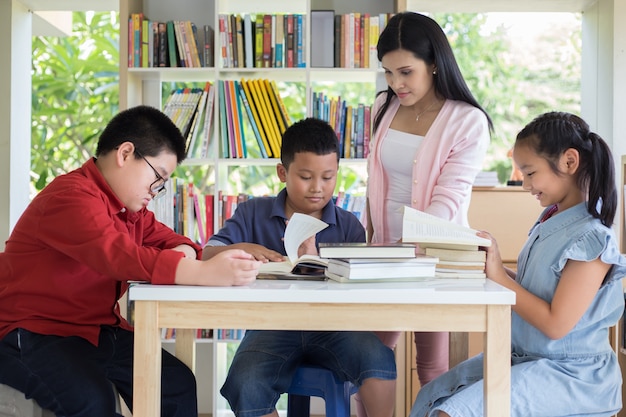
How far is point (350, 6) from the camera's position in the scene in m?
3.74

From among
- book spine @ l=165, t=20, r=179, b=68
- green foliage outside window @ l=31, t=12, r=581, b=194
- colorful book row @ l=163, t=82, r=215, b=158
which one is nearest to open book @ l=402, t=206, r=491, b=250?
colorful book row @ l=163, t=82, r=215, b=158

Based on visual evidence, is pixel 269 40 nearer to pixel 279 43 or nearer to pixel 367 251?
pixel 279 43

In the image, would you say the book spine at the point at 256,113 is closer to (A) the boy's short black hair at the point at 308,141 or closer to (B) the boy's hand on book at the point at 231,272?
(A) the boy's short black hair at the point at 308,141

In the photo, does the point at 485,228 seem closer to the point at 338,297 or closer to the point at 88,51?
the point at 338,297

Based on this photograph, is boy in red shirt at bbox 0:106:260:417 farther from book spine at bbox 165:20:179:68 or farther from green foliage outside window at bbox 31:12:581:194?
green foliage outside window at bbox 31:12:581:194

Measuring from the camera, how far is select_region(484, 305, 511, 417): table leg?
1476 mm

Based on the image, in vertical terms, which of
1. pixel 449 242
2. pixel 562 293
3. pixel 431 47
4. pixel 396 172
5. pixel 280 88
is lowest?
pixel 562 293

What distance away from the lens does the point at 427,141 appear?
2244mm

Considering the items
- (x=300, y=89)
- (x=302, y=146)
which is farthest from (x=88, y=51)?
(x=302, y=146)

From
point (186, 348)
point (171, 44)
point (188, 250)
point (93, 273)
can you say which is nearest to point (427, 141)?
point (188, 250)

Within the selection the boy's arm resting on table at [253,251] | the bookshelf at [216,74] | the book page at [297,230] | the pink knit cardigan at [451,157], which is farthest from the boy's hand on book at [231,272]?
the bookshelf at [216,74]

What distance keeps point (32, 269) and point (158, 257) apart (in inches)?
15.8

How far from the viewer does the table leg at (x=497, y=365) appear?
1.48 m

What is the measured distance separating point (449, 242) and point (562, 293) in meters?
0.28
